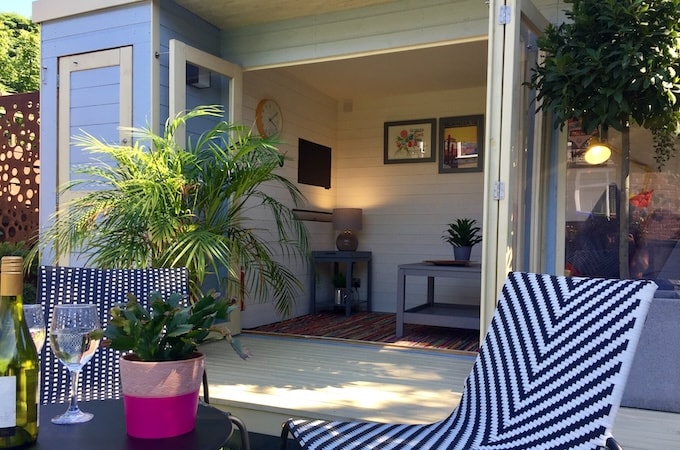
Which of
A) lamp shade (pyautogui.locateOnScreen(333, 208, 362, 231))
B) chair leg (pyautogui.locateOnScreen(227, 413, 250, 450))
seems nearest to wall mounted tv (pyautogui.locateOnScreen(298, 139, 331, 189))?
lamp shade (pyautogui.locateOnScreen(333, 208, 362, 231))

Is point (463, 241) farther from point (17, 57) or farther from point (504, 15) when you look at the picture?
point (17, 57)

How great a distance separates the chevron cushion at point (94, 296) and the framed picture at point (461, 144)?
14.9 ft

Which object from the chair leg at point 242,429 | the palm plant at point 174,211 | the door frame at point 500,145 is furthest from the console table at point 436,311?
the chair leg at point 242,429

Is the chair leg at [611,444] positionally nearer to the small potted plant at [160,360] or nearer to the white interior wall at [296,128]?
the small potted plant at [160,360]

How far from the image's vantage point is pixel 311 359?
3760 mm

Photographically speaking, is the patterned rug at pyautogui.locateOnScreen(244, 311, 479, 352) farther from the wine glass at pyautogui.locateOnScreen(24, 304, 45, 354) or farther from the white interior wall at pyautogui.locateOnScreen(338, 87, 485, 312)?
the wine glass at pyautogui.locateOnScreen(24, 304, 45, 354)

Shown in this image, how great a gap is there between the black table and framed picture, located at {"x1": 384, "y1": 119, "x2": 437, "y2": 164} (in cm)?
533

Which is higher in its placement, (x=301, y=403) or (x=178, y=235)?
(x=178, y=235)

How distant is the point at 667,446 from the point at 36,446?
7.37ft

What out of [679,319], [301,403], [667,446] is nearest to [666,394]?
[679,319]

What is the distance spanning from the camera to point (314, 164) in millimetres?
6344

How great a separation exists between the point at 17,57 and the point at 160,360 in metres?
14.1

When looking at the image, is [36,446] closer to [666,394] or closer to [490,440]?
[490,440]

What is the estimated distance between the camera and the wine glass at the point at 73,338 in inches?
48.3
